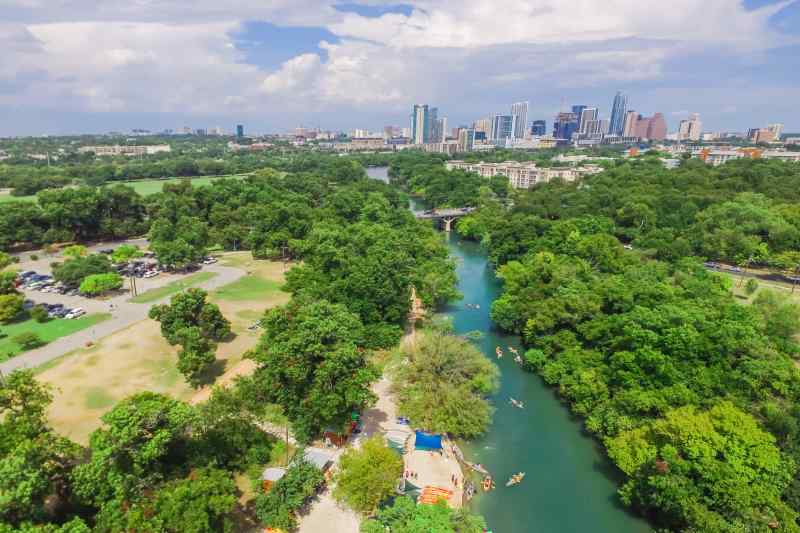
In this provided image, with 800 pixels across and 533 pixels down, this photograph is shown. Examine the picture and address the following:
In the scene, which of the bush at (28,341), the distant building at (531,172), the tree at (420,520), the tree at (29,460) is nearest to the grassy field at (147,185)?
the bush at (28,341)

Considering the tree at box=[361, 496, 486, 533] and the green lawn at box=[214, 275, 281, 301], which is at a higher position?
the tree at box=[361, 496, 486, 533]

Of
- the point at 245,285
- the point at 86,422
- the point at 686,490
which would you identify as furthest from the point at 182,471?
the point at 245,285

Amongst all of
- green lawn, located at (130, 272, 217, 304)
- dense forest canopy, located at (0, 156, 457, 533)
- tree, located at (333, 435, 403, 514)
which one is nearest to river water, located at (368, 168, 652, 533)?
tree, located at (333, 435, 403, 514)

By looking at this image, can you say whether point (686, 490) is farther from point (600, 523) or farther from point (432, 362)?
point (432, 362)

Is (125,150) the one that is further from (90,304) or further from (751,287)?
(751,287)

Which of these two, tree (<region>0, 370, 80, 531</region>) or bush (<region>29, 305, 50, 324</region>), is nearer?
tree (<region>0, 370, 80, 531</region>)

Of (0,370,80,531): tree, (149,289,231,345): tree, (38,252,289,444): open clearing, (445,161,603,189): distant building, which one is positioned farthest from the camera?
(445,161,603,189): distant building

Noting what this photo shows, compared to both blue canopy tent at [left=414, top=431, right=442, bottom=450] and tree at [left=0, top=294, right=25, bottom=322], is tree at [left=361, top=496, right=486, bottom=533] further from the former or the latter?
tree at [left=0, top=294, right=25, bottom=322]
